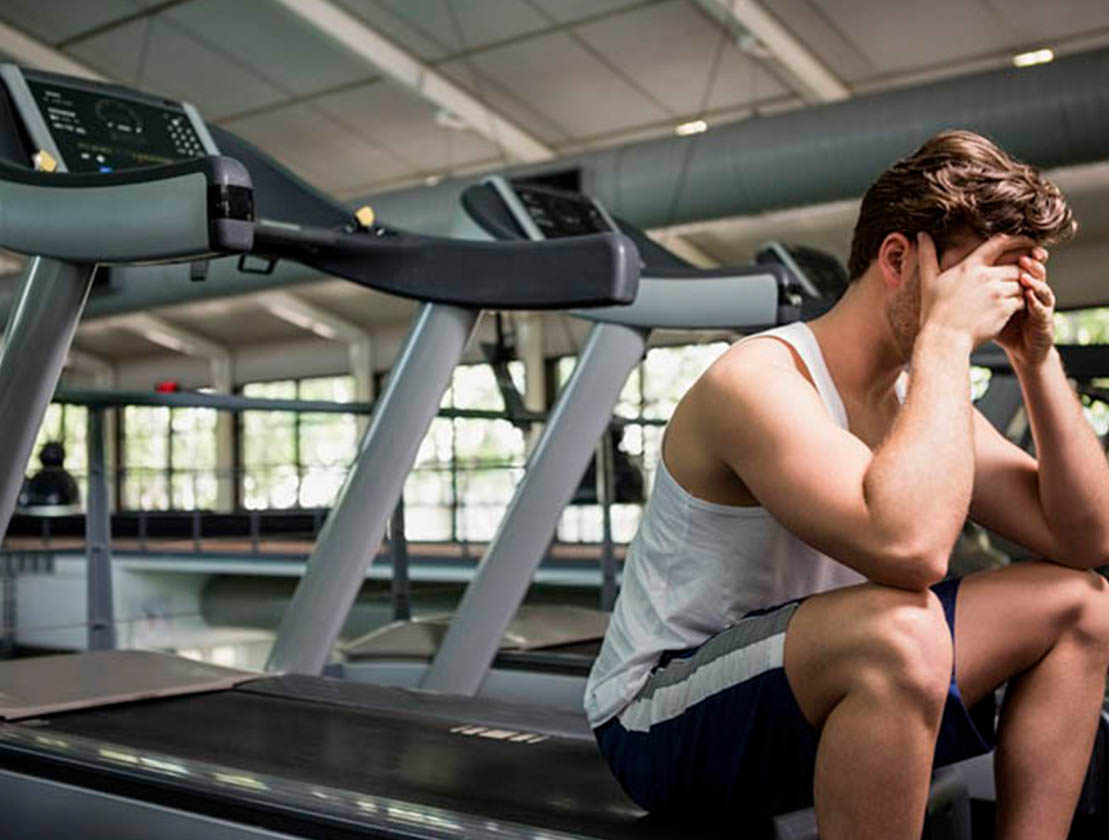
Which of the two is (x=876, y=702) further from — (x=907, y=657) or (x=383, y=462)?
(x=383, y=462)

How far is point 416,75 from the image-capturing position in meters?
8.65

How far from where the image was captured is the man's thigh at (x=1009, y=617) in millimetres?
1317

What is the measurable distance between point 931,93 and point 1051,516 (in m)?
4.74

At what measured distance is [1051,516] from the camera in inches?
58.0

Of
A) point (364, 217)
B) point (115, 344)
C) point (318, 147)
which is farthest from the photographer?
point (115, 344)

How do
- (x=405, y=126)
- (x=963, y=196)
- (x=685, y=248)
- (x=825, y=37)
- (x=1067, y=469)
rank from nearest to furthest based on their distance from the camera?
1. (x=963, y=196)
2. (x=1067, y=469)
3. (x=825, y=37)
4. (x=405, y=126)
5. (x=685, y=248)

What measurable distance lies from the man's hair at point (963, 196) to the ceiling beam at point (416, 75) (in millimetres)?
6868

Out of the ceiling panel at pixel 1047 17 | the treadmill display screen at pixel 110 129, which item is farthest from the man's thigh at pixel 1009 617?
the ceiling panel at pixel 1047 17

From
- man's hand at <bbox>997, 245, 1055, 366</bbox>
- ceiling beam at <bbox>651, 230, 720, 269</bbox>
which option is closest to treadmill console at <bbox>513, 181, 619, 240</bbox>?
man's hand at <bbox>997, 245, 1055, 366</bbox>

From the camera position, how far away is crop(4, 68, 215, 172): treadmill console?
2502mm

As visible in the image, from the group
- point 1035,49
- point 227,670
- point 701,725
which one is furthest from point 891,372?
point 1035,49

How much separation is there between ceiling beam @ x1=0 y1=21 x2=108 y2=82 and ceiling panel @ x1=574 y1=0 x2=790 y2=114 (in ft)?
11.4

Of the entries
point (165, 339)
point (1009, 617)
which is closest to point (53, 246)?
point (1009, 617)

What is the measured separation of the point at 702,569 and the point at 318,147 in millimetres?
9248
